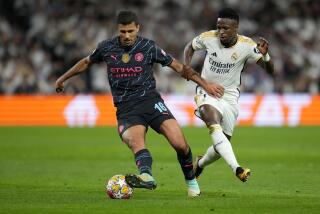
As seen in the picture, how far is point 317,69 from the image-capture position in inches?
1156

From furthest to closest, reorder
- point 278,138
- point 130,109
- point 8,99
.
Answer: point 8,99 < point 278,138 < point 130,109

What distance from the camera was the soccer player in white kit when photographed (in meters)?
11.3

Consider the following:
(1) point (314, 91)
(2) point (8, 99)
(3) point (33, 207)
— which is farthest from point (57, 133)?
(3) point (33, 207)

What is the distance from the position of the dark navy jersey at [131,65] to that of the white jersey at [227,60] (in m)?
1.37

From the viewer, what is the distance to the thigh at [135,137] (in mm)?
10180

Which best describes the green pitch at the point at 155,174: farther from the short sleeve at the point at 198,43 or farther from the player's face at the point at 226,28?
the player's face at the point at 226,28

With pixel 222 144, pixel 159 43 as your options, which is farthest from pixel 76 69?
pixel 159 43

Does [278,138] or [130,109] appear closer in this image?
[130,109]

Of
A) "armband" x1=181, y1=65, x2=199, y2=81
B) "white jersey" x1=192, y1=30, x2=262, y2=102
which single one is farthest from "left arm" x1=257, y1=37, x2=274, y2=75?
"armband" x1=181, y1=65, x2=199, y2=81

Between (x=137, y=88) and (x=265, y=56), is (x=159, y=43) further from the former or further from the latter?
(x=137, y=88)

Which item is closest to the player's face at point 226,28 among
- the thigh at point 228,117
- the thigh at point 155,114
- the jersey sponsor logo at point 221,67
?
the jersey sponsor logo at point 221,67

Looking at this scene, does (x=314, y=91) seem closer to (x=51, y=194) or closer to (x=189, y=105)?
(x=189, y=105)

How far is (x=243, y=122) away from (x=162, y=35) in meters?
4.58

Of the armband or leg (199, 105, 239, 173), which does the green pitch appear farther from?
the armband
